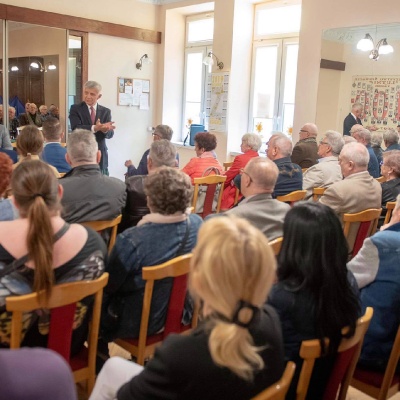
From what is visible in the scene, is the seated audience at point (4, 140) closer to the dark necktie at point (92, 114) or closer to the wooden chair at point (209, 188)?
the dark necktie at point (92, 114)

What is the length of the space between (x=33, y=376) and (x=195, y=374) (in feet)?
1.22

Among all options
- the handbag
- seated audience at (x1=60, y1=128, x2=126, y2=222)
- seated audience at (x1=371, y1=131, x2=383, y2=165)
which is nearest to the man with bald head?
seated audience at (x1=371, y1=131, x2=383, y2=165)

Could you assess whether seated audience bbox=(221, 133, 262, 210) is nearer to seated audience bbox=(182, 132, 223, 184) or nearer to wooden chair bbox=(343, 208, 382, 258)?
seated audience bbox=(182, 132, 223, 184)

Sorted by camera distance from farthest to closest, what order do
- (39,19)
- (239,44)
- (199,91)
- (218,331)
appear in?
1. (199,91)
2. (239,44)
3. (39,19)
4. (218,331)

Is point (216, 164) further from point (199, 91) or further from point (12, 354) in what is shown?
point (199, 91)

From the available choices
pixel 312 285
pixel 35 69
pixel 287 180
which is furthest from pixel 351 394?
pixel 35 69

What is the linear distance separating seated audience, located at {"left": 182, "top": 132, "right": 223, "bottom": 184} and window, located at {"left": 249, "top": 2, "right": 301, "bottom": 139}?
117 inches

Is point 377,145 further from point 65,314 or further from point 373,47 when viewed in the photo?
point 65,314

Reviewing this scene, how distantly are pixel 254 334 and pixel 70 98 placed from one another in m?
6.71

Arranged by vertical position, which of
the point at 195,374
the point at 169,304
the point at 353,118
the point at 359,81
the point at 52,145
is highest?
the point at 359,81

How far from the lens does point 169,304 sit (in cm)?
210

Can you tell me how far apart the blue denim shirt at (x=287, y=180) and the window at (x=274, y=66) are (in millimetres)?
3400

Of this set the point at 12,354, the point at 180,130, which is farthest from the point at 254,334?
the point at 180,130

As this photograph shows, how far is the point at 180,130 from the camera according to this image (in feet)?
28.8
